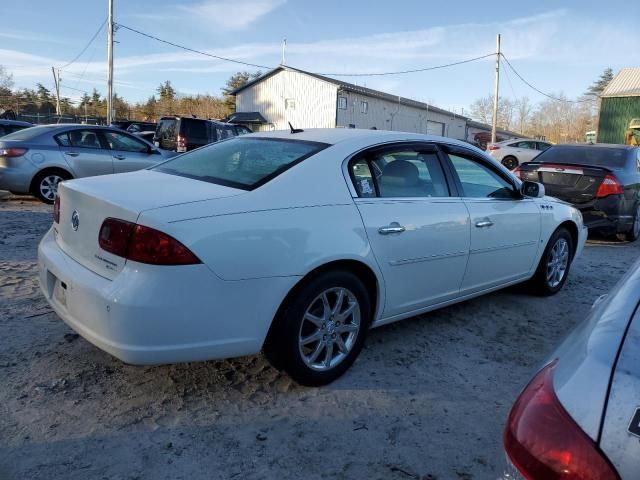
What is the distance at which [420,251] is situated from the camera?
11.3ft

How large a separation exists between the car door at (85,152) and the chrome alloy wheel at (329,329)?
705cm

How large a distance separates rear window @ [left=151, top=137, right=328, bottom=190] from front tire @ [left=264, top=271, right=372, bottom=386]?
26.9 inches

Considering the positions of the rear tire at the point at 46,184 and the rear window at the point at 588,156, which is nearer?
the rear window at the point at 588,156

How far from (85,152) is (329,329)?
7316mm

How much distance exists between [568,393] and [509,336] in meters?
3.03

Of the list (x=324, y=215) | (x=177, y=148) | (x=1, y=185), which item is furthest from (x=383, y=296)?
(x=177, y=148)

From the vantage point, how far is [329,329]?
3.07 metres

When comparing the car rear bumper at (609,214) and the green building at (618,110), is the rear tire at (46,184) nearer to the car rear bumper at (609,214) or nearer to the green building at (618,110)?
the car rear bumper at (609,214)

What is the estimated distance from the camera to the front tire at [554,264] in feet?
16.0

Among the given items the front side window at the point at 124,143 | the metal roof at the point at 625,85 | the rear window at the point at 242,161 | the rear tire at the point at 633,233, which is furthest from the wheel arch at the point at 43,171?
the metal roof at the point at 625,85

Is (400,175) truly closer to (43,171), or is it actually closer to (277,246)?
(277,246)

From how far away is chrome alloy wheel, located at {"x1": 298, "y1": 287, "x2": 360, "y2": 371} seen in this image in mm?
2986

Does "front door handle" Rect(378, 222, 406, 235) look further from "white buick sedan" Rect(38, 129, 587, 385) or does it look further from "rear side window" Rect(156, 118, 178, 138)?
"rear side window" Rect(156, 118, 178, 138)

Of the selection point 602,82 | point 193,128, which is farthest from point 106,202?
point 602,82
